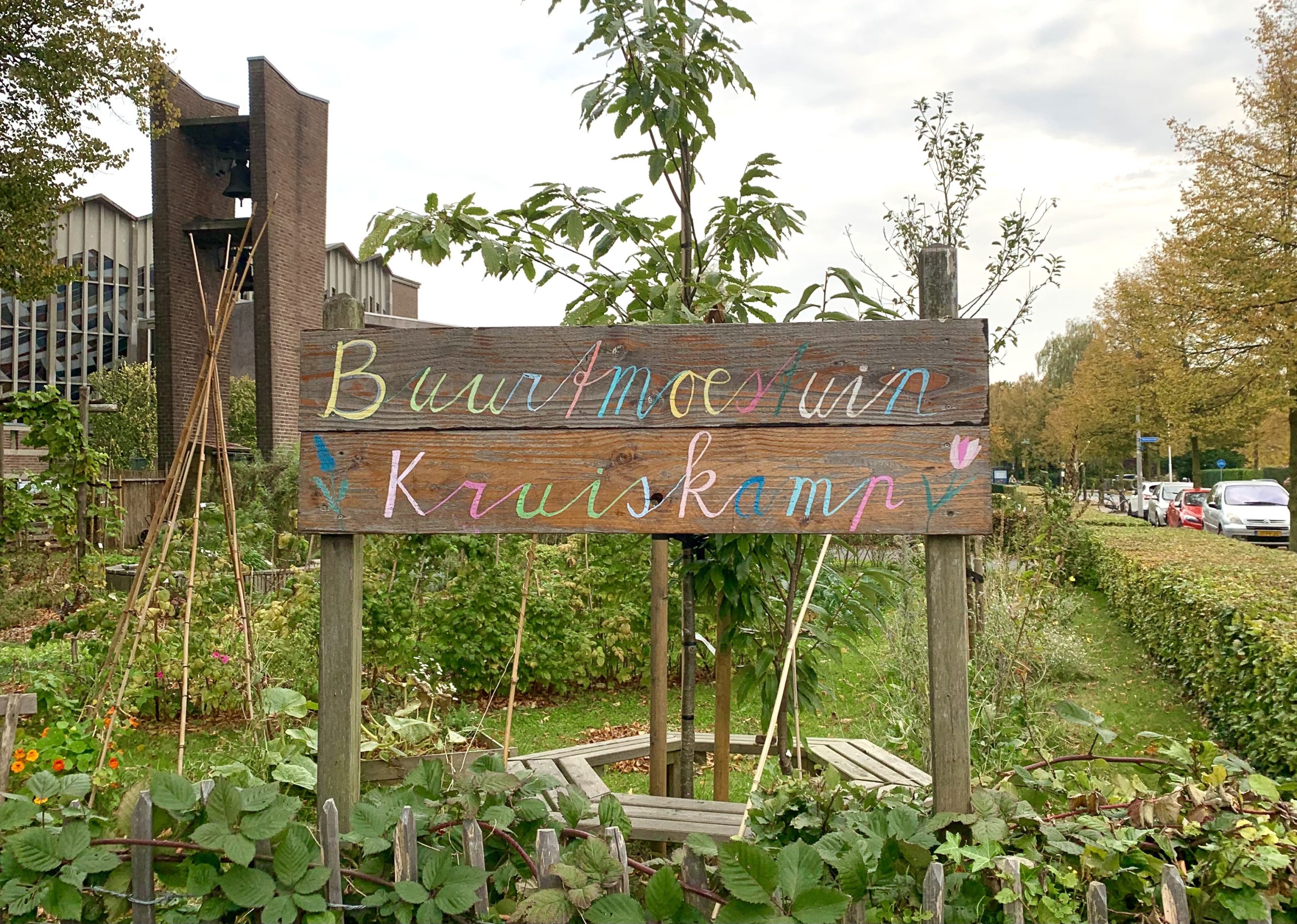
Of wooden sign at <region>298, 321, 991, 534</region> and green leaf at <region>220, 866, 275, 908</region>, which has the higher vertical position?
wooden sign at <region>298, 321, 991, 534</region>

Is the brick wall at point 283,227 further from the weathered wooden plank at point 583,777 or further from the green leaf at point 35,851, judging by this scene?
the green leaf at point 35,851

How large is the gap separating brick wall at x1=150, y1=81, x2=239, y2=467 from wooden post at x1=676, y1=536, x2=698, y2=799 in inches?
762

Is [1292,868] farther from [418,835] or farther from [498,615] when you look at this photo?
[498,615]

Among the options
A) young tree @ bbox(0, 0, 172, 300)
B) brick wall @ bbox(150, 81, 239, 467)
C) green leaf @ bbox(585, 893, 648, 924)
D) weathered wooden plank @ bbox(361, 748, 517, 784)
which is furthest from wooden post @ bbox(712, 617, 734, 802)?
brick wall @ bbox(150, 81, 239, 467)

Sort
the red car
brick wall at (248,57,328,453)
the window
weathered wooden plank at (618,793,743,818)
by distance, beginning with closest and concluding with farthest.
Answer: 1. weathered wooden plank at (618,793,743,818)
2. brick wall at (248,57,328,453)
3. the window
4. the red car

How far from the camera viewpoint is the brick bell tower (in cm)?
2042

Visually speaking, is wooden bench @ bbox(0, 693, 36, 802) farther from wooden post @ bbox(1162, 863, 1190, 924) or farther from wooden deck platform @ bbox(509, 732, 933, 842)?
wooden post @ bbox(1162, 863, 1190, 924)

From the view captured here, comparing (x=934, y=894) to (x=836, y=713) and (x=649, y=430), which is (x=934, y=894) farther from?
(x=836, y=713)

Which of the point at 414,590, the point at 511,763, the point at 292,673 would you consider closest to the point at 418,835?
the point at 511,763

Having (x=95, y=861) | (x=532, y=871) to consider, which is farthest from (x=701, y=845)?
(x=95, y=861)

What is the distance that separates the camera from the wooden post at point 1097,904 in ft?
6.78

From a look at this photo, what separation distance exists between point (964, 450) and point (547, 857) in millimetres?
1398

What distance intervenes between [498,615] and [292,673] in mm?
1468

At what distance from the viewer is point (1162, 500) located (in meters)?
26.2
